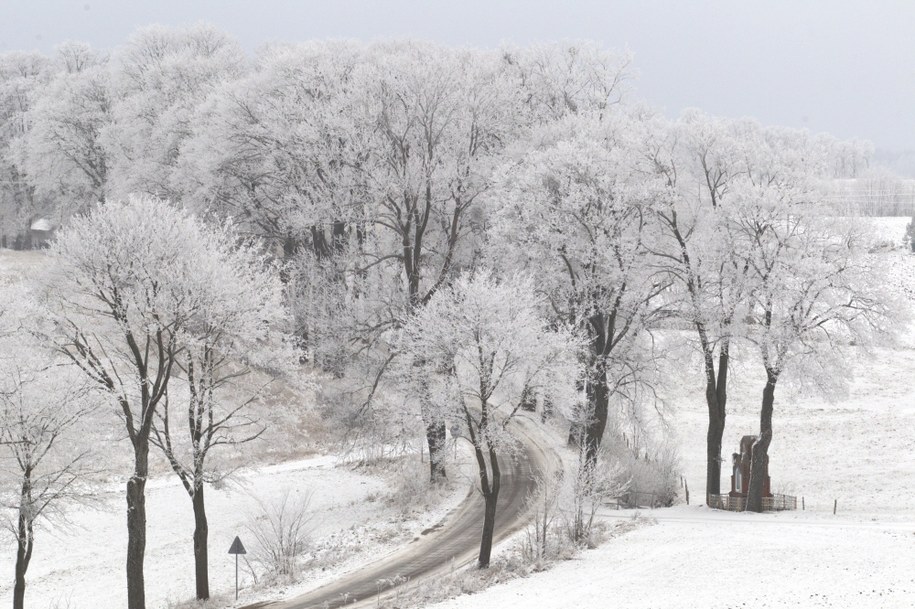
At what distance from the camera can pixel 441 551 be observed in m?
28.4

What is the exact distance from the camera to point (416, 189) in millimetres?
34938

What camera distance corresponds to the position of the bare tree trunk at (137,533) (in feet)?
76.7

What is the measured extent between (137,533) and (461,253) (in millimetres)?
19743

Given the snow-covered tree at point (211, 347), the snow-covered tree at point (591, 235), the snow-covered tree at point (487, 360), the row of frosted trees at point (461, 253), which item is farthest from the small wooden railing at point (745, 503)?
the snow-covered tree at point (211, 347)

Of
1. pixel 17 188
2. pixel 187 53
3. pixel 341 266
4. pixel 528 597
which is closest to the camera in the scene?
pixel 528 597

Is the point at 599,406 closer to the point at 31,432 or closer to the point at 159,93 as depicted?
the point at 31,432

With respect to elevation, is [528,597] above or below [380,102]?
below

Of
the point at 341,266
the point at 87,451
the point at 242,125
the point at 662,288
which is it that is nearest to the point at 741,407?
the point at 662,288

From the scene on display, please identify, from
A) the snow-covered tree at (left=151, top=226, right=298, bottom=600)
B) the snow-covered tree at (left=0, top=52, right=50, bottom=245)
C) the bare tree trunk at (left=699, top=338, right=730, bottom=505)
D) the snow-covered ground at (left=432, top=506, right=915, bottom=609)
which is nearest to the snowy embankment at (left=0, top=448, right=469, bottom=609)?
the snow-covered tree at (left=151, top=226, right=298, bottom=600)

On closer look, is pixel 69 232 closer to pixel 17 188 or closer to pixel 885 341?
pixel 885 341

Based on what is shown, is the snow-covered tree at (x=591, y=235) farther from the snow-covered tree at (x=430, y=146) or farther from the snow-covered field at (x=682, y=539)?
the snow-covered field at (x=682, y=539)

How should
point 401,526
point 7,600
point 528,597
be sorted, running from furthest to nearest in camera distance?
point 401,526 < point 7,600 < point 528,597

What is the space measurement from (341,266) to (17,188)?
1765 inches

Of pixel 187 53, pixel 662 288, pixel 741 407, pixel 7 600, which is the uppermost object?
pixel 187 53
